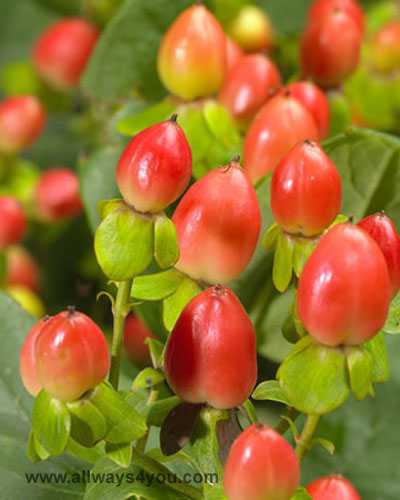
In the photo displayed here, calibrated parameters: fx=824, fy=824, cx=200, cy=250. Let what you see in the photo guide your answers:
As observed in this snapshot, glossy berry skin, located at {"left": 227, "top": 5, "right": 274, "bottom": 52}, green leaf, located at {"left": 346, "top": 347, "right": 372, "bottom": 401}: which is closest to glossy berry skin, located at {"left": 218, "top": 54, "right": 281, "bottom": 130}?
glossy berry skin, located at {"left": 227, "top": 5, "right": 274, "bottom": 52}

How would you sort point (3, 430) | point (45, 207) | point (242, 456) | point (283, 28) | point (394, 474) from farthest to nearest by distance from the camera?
point (283, 28)
point (45, 207)
point (394, 474)
point (3, 430)
point (242, 456)

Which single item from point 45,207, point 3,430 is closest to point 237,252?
point 3,430

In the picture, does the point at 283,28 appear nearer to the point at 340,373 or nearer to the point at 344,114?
the point at 344,114

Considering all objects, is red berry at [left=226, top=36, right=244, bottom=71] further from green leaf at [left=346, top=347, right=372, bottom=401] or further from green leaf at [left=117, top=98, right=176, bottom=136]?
green leaf at [left=346, top=347, right=372, bottom=401]

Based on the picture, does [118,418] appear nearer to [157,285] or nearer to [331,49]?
[157,285]

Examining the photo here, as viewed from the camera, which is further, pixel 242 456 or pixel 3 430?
pixel 3 430

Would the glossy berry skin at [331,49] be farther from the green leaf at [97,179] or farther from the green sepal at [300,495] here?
the green sepal at [300,495]

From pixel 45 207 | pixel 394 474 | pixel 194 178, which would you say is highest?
pixel 194 178
